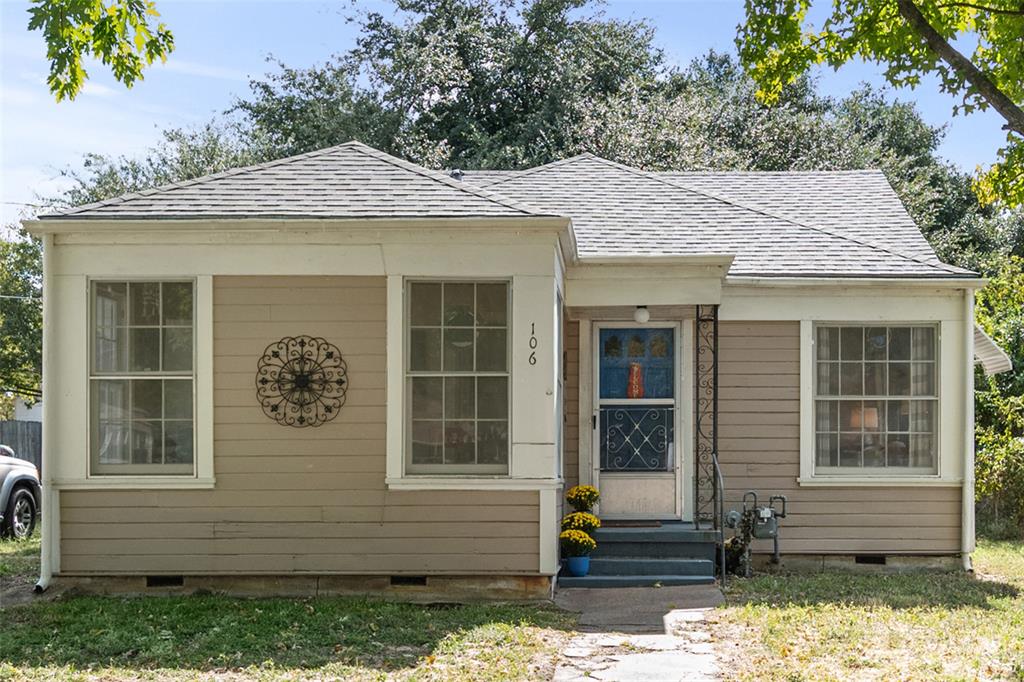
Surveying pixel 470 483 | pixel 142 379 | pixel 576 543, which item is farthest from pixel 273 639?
pixel 576 543

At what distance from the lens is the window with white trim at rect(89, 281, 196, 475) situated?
934cm

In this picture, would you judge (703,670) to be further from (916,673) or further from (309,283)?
(309,283)

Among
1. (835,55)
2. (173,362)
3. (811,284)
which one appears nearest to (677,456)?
(811,284)

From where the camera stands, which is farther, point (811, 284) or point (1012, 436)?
point (1012, 436)

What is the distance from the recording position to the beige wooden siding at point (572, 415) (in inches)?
444

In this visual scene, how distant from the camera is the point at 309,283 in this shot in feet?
30.6

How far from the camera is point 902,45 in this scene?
381 inches

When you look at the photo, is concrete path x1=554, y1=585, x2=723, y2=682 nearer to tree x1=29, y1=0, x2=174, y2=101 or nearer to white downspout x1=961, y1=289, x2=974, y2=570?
white downspout x1=961, y1=289, x2=974, y2=570

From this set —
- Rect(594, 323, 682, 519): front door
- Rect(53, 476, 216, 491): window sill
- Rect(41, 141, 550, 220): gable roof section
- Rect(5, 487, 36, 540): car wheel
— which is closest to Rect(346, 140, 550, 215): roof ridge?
Rect(41, 141, 550, 220): gable roof section

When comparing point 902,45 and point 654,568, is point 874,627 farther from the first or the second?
point 902,45

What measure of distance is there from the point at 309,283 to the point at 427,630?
298 cm

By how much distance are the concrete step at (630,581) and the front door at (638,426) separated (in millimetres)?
1203

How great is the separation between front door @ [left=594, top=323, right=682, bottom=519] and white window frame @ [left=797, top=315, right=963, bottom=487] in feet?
4.07

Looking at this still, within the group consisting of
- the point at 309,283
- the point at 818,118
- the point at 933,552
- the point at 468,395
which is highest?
the point at 818,118
